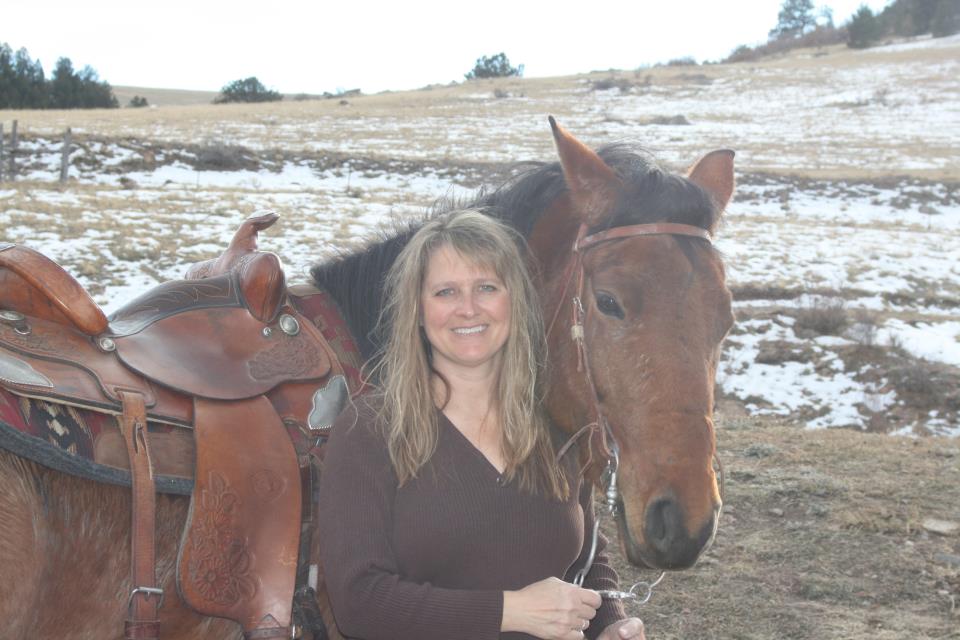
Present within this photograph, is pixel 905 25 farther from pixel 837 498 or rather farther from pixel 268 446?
pixel 268 446

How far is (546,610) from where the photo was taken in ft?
5.23

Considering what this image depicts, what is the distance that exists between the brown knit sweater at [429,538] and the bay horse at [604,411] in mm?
234

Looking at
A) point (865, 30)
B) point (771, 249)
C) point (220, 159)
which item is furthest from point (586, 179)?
point (865, 30)

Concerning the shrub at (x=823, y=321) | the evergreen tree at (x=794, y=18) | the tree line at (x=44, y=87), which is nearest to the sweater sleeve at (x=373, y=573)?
the shrub at (x=823, y=321)

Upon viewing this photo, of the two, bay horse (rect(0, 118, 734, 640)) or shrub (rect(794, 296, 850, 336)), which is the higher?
bay horse (rect(0, 118, 734, 640))

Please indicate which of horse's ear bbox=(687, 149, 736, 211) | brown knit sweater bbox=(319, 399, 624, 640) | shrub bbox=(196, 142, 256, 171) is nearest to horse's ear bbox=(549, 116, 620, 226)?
horse's ear bbox=(687, 149, 736, 211)

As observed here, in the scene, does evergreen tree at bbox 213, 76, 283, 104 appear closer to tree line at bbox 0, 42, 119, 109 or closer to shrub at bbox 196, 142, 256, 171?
tree line at bbox 0, 42, 119, 109

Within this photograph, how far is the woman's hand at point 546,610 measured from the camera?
1.59 meters

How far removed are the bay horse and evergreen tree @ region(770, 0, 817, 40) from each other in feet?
213

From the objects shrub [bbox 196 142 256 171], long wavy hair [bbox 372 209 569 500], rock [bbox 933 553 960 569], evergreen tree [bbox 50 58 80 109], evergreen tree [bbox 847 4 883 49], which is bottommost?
rock [bbox 933 553 960 569]

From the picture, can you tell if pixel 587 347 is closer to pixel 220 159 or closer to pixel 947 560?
pixel 947 560

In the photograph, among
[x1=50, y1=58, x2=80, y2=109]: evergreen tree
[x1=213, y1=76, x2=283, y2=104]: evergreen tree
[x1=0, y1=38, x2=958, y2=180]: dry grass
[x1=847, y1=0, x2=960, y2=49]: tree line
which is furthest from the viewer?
[x1=847, y1=0, x2=960, y2=49]: tree line

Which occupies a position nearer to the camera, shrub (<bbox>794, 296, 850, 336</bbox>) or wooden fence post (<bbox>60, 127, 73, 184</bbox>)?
shrub (<bbox>794, 296, 850, 336</bbox>)

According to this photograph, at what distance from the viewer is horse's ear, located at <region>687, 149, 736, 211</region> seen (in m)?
2.25
